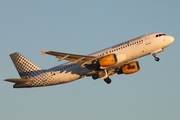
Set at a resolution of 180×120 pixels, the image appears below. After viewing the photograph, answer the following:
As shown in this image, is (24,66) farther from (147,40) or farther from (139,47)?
(147,40)

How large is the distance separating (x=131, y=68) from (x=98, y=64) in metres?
6.57

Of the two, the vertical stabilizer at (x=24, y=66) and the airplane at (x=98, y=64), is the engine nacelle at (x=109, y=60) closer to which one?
the airplane at (x=98, y=64)

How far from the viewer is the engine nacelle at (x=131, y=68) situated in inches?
2610

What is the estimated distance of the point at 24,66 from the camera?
69.5 meters

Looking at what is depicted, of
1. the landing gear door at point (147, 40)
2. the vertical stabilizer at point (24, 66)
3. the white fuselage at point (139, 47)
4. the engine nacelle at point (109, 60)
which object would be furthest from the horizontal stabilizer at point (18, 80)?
the landing gear door at point (147, 40)

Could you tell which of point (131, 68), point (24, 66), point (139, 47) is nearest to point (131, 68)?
point (131, 68)

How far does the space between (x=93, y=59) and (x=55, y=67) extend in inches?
265

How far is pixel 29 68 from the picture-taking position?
226 ft

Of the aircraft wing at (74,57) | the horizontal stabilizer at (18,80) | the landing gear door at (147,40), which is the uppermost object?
the landing gear door at (147,40)

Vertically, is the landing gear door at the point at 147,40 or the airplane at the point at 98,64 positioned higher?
the landing gear door at the point at 147,40

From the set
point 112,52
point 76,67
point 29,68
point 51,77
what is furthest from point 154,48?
point 29,68

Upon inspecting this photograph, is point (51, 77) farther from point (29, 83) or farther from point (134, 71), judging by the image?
point (134, 71)

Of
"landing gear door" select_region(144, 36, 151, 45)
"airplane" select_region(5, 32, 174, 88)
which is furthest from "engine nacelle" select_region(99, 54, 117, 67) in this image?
"landing gear door" select_region(144, 36, 151, 45)

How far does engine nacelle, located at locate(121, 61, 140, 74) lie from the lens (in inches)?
2610
